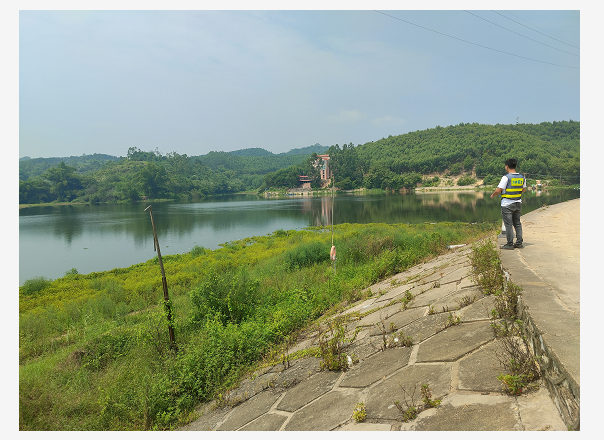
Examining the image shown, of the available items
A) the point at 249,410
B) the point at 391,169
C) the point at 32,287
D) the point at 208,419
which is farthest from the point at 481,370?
the point at 391,169

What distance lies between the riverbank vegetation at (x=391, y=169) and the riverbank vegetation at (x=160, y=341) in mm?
64215

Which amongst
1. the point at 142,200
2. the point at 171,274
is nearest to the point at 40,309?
the point at 171,274

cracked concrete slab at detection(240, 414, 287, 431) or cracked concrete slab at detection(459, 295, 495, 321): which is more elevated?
cracked concrete slab at detection(459, 295, 495, 321)

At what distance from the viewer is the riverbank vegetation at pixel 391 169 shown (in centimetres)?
7662

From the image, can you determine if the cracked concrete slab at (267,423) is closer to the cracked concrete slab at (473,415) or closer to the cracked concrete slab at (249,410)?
the cracked concrete slab at (249,410)

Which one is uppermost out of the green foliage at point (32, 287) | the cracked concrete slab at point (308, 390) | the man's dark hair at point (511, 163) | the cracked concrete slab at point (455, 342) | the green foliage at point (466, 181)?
the green foliage at point (466, 181)

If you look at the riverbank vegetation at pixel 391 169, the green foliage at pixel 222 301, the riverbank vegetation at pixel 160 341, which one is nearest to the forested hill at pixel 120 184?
the riverbank vegetation at pixel 391 169

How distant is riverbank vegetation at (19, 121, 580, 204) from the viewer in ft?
251

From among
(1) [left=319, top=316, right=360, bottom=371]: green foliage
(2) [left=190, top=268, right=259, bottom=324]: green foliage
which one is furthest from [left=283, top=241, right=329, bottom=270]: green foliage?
(1) [left=319, top=316, right=360, bottom=371]: green foliage

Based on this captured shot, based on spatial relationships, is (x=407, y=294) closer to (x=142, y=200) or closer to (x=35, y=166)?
(x=142, y=200)

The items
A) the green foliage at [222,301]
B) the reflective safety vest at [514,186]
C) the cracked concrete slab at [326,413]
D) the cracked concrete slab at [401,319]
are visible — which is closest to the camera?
the cracked concrete slab at [326,413]

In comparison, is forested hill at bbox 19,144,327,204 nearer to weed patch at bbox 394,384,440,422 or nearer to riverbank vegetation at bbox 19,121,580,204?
riverbank vegetation at bbox 19,121,580,204

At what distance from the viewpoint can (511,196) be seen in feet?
16.9
